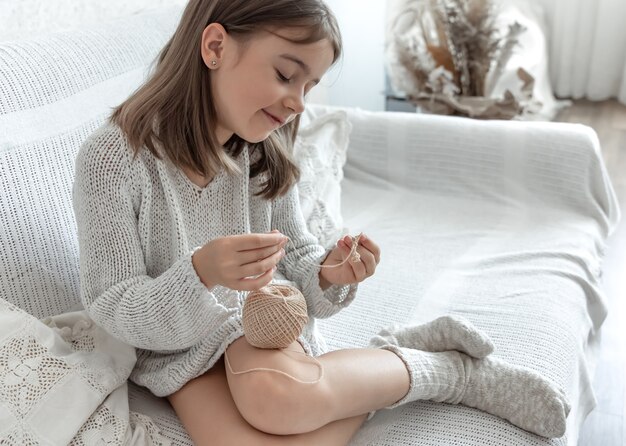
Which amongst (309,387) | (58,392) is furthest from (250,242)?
(58,392)

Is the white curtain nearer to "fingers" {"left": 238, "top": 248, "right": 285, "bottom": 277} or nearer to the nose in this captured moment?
the nose

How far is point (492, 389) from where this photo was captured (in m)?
1.08

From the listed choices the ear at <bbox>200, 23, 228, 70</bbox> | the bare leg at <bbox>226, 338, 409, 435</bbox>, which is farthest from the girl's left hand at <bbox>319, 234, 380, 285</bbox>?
the ear at <bbox>200, 23, 228, 70</bbox>

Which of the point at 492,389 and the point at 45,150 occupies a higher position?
the point at 45,150

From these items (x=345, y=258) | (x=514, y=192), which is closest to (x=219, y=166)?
(x=345, y=258)

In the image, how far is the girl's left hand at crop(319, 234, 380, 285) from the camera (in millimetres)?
1096

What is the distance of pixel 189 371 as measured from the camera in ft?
3.43

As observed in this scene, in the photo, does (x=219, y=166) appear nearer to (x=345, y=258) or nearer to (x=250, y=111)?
(x=250, y=111)

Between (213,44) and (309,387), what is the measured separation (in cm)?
50

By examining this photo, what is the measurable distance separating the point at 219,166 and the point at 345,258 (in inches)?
9.4

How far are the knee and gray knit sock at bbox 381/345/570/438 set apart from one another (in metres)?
0.15

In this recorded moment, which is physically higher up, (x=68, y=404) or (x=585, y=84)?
(x=68, y=404)

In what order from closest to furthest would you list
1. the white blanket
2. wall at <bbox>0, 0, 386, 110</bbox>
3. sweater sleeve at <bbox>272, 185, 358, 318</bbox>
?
the white blanket
sweater sleeve at <bbox>272, 185, 358, 318</bbox>
wall at <bbox>0, 0, 386, 110</bbox>

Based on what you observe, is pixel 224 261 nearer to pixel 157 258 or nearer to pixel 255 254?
pixel 255 254
